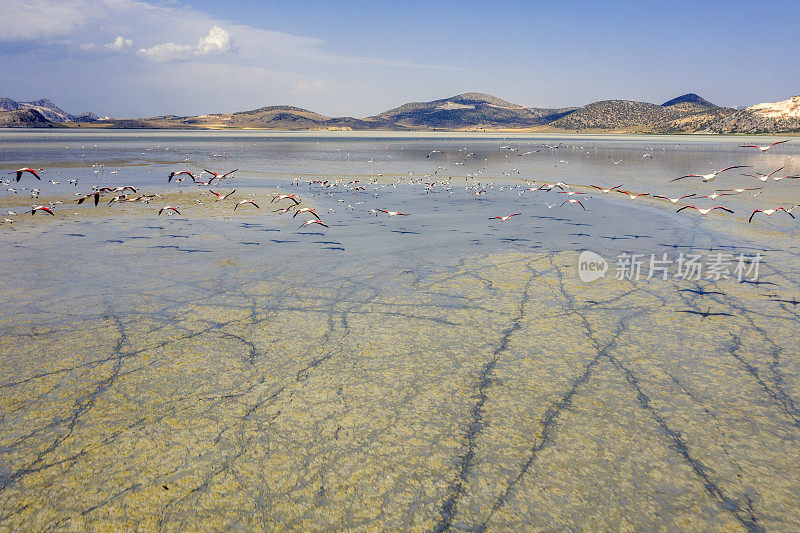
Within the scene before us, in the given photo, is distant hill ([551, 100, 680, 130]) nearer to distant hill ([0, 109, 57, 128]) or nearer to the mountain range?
the mountain range

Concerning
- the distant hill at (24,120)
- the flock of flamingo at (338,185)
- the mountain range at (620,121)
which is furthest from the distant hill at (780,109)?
the distant hill at (24,120)

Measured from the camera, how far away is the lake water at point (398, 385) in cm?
290

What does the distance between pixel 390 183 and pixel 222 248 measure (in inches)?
482

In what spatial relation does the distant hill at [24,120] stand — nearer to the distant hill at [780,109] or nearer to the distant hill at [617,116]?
the distant hill at [617,116]

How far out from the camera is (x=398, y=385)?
425 centimetres

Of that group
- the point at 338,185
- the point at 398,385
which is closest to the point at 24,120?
the point at 338,185

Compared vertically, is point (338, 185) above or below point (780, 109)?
below

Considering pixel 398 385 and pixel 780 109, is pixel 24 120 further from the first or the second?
pixel 780 109

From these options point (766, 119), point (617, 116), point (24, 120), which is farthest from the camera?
point (617, 116)

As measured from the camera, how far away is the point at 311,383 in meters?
4.26

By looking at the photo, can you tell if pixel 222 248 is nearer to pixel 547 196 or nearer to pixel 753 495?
pixel 753 495

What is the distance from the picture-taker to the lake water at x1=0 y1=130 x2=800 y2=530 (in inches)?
114

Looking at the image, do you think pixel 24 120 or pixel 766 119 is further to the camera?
pixel 24 120

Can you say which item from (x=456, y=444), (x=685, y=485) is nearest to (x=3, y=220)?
(x=456, y=444)
